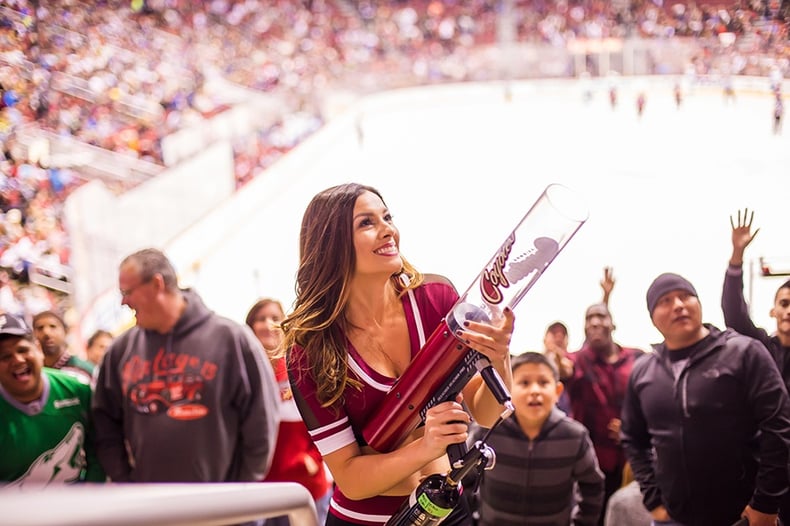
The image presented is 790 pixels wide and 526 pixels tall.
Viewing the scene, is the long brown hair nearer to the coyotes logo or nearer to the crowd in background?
the coyotes logo

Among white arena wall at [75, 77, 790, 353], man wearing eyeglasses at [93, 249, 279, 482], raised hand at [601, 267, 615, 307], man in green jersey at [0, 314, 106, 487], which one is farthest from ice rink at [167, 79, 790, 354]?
man in green jersey at [0, 314, 106, 487]

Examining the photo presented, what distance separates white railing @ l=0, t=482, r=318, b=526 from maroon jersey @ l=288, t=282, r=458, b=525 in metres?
0.60

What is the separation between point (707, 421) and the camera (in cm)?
226

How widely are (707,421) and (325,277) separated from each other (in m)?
1.24

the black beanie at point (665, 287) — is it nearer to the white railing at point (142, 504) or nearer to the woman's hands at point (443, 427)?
the woman's hands at point (443, 427)

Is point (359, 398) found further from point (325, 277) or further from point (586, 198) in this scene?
point (586, 198)

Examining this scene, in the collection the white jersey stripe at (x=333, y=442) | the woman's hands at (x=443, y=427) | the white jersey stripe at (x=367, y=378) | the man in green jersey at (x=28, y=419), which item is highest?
the white jersey stripe at (x=367, y=378)

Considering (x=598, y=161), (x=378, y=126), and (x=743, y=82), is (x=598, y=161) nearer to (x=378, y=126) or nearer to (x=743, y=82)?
(x=743, y=82)

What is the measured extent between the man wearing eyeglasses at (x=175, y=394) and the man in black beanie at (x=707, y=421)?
1.36 meters

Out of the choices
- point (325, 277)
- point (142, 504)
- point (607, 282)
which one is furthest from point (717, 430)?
point (142, 504)

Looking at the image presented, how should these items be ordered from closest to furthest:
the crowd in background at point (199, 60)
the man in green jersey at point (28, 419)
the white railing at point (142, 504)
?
the white railing at point (142, 504), the man in green jersey at point (28, 419), the crowd in background at point (199, 60)

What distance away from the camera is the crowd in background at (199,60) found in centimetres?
320

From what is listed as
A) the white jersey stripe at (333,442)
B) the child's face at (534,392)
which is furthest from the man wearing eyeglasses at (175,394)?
the white jersey stripe at (333,442)

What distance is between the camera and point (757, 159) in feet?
9.11
